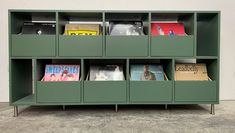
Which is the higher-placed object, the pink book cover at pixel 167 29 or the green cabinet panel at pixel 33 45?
the pink book cover at pixel 167 29

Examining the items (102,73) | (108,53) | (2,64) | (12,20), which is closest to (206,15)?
(108,53)

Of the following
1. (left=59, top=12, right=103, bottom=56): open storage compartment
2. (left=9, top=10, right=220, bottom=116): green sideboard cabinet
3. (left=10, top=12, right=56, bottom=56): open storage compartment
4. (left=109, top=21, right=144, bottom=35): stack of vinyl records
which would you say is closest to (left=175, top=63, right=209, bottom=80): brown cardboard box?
(left=9, top=10, right=220, bottom=116): green sideboard cabinet

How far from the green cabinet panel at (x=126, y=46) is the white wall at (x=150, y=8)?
0.86 meters

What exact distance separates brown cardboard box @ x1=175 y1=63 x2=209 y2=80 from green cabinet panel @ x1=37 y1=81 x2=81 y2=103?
121cm

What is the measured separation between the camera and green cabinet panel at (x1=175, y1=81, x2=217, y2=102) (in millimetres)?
2576

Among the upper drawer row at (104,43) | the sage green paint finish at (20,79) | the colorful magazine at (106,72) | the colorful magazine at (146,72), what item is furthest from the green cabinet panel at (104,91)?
the sage green paint finish at (20,79)

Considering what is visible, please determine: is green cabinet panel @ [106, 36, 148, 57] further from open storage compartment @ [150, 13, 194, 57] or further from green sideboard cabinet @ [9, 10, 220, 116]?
open storage compartment @ [150, 13, 194, 57]

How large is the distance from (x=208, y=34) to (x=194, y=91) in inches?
30.6

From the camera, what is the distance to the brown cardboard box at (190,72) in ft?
8.73

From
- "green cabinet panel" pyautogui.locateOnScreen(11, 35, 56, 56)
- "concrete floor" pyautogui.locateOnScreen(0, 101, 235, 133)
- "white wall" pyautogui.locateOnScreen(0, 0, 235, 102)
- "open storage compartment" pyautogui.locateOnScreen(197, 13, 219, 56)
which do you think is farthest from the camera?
"white wall" pyautogui.locateOnScreen(0, 0, 235, 102)

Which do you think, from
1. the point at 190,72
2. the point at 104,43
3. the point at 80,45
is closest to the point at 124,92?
the point at 104,43

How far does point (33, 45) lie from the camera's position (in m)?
2.49

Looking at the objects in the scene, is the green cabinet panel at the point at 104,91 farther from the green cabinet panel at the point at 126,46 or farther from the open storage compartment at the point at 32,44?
the open storage compartment at the point at 32,44

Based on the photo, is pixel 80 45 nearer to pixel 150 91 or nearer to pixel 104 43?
pixel 104 43
